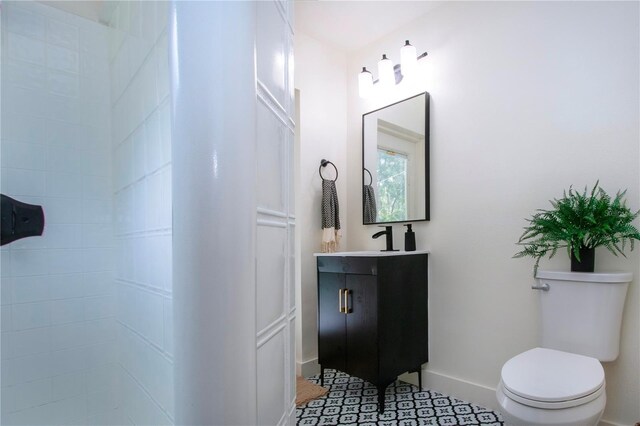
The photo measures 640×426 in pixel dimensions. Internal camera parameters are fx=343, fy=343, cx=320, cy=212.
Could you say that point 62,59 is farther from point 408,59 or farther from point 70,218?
point 408,59

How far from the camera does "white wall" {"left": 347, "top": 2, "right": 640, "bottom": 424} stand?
1581 millimetres

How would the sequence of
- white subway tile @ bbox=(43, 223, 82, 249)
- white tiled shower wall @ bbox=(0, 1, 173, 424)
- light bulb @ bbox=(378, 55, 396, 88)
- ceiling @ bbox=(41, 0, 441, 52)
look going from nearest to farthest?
white tiled shower wall @ bbox=(0, 1, 173, 424)
white subway tile @ bbox=(43, 223, 82, 249)
ceiling @ bbox=(41, 0, 441, 52)
light bulb @ bbox=(378, 55, 396, 88)

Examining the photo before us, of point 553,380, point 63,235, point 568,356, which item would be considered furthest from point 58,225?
point 568,356

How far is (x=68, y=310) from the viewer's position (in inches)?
48.4

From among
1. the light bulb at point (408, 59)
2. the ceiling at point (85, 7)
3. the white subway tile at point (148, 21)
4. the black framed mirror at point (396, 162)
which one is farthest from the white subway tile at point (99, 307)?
the light bulb at point (408, 59)

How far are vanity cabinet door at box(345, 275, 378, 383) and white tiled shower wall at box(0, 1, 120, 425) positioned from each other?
1231 millimetres

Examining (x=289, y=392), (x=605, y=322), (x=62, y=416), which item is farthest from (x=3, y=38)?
(x=605, y=322)

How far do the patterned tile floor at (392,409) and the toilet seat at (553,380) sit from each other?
64 centimetres

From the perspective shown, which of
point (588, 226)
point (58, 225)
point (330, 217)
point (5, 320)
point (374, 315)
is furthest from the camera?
point (330, 217)

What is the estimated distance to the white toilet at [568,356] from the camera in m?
1.16

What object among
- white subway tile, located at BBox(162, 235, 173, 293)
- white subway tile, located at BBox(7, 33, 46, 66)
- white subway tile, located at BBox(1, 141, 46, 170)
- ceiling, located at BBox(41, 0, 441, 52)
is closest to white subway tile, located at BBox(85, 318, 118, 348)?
white subway tile, located at BBox(1, 141, 46, 170)

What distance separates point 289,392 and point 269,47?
0.64 m

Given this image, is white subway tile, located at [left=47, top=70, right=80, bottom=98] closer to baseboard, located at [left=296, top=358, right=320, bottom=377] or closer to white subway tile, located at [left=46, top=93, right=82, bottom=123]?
white subway tile, located at [left=46, top=93, right=82, bottom=123]

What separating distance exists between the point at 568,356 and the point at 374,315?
34.5 inches
